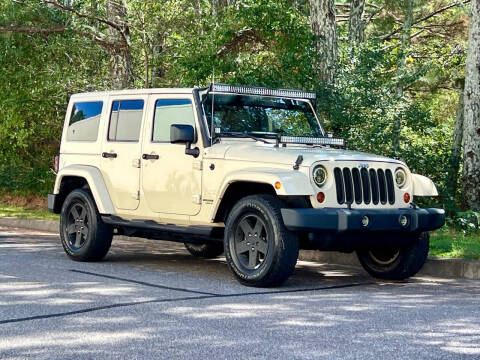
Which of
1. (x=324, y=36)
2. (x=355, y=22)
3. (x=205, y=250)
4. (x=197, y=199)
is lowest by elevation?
(x=205, y=250)

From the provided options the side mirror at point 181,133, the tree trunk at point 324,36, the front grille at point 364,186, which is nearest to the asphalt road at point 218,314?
the front grille at point 364,186

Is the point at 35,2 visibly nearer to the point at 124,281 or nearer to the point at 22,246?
the point at 22,246

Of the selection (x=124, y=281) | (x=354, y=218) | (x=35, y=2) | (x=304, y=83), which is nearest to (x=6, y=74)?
(x=35, y=2)

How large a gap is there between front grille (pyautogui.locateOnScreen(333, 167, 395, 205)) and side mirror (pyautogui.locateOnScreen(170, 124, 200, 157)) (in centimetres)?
169

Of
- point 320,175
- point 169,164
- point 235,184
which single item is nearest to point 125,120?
point 169,164

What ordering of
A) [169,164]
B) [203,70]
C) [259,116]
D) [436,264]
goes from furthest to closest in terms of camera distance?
[203,70] → [436,264] → [259,116] → [169,164]

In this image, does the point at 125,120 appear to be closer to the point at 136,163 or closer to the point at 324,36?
the point at 136,163

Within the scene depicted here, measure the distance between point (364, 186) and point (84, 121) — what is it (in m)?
4.16

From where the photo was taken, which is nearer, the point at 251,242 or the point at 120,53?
the point at 251,242

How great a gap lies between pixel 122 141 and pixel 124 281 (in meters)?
2.22

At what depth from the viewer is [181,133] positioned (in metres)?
10.1

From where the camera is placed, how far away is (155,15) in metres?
19.0

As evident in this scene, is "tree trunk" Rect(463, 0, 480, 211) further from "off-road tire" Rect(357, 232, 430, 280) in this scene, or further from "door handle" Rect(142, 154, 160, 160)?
"door handle" Rect(142, 154, 160, 160)

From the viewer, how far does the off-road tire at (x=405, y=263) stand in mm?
10172
